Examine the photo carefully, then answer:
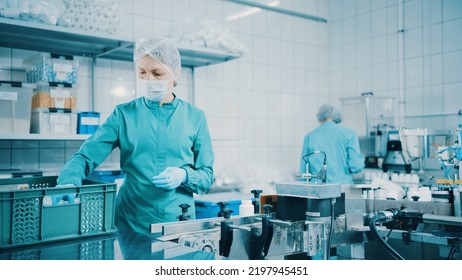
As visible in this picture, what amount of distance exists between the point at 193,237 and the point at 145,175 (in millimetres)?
547

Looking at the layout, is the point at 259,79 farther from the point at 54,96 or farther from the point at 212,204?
the point at 54,96

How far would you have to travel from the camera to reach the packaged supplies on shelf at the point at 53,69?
8.55ft

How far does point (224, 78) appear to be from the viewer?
13.2 ft

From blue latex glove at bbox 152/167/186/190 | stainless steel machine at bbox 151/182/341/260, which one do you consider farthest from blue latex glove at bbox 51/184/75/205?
blue latex glove at bbox 152/167/186/190

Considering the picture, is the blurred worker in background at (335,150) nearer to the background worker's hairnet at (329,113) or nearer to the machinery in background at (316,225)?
the background worker's hairnet at (329,113)

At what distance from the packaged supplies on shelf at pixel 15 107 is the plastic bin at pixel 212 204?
1143 millimetres

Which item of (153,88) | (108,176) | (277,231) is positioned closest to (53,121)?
(108,176)

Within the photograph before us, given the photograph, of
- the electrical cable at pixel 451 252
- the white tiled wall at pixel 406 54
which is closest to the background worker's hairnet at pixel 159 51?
the electrical cable at pixel 451 252

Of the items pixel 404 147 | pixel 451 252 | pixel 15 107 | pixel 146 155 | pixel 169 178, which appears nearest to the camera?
pixel 451 252

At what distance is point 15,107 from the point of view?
8.13 ft

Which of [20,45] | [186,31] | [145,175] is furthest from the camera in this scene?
[186,31]

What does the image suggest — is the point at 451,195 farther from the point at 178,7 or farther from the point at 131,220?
the point at 178,7

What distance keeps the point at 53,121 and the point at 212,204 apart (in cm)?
109
